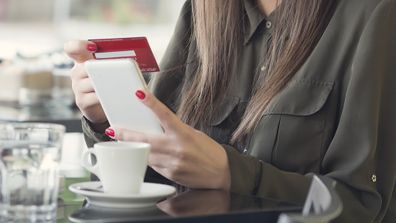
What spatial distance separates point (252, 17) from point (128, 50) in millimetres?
475

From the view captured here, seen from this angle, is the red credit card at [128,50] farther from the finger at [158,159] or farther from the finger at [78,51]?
the finger at [158,159]

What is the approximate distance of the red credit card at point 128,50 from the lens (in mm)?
1415

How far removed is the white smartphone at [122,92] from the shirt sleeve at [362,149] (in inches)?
6.2

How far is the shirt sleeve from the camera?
1.44 m

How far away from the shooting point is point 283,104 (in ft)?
5.27

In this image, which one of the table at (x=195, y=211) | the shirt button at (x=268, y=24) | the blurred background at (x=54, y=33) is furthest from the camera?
the blurred background at (x=54, y=33)

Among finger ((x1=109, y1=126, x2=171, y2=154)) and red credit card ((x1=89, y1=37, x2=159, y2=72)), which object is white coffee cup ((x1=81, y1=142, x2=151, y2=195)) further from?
red credit card ((x1=89, y1=37, x2=159, y2=72))

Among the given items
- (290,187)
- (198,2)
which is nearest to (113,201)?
(290,187)

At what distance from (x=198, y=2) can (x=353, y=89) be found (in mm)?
511

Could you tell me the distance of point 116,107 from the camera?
4.47ft

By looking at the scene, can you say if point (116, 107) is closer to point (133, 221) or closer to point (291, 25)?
point (133, 221)

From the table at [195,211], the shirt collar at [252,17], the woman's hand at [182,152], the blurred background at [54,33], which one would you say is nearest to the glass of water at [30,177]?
the table at [195,211]

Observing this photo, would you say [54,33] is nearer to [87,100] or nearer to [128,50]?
[87,100]

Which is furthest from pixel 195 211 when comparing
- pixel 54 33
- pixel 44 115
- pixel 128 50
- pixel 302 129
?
pixel 54 33
